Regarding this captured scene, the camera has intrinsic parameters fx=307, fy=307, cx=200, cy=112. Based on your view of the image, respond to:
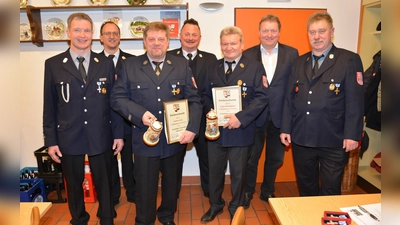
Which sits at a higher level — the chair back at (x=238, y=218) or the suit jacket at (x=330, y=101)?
the suit jacket at (x=330, y=101)

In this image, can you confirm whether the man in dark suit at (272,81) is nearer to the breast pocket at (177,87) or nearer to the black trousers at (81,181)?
the breast pocket at (177,87)

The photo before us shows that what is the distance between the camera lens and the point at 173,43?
388cm

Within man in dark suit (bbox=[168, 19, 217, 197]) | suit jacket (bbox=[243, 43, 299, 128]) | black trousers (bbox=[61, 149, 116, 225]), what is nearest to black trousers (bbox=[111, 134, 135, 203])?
black trousers (bbox=[61, 149, 116, 225])

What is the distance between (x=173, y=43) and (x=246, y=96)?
1.46 meters

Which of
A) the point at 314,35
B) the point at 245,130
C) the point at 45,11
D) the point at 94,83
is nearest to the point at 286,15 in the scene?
the point at 314,35

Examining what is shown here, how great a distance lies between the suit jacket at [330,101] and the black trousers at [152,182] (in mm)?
1135

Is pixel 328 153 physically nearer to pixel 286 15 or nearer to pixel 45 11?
pixel 286 15

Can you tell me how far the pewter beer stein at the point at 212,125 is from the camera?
2662 millimetres

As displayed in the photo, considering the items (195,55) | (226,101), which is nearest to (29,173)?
(195,55)

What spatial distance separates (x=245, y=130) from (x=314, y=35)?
1014 mm

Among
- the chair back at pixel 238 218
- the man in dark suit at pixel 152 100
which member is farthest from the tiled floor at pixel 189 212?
the chair back at pixel 238 218

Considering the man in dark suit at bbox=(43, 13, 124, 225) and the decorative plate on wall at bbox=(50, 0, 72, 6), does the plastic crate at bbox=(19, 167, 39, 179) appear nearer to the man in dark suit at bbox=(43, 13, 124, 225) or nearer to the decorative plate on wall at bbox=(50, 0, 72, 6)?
the man in dark suit at bbox=(43, 13, 124, 225)

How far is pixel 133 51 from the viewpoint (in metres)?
3.86

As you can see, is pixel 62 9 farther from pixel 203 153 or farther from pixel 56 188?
pixel 203 153
